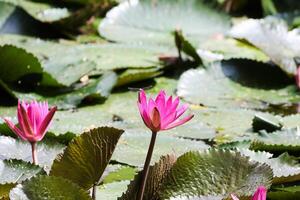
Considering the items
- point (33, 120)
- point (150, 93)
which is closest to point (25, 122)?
point (33, 120)

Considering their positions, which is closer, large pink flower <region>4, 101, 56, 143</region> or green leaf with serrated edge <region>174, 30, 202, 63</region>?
large pink flower <region>4, 101, 56, 143</region>

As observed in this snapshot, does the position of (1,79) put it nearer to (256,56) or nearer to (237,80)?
(237,80)

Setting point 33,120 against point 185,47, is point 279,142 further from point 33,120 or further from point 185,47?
point 185,47

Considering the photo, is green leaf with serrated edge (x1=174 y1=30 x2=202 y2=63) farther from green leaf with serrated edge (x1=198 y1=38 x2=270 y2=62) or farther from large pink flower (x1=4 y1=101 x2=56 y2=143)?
large pink flower (x1=4 y1=101 x2=56 y2=143)

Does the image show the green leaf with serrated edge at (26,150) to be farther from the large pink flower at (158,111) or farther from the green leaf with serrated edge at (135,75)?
the green leaf with serrated edge at (135,75)

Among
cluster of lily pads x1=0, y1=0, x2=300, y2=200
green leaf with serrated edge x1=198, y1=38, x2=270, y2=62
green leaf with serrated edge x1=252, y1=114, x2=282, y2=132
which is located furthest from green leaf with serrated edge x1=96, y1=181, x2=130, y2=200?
green leaf with serrated edge x1=198, y1=38, x2=270, y2=62

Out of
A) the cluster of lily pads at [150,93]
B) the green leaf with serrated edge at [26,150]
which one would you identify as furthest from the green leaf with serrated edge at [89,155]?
the green leaf with serrated edge at [26,150]

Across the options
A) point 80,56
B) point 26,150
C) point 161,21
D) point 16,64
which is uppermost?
point 26,150
